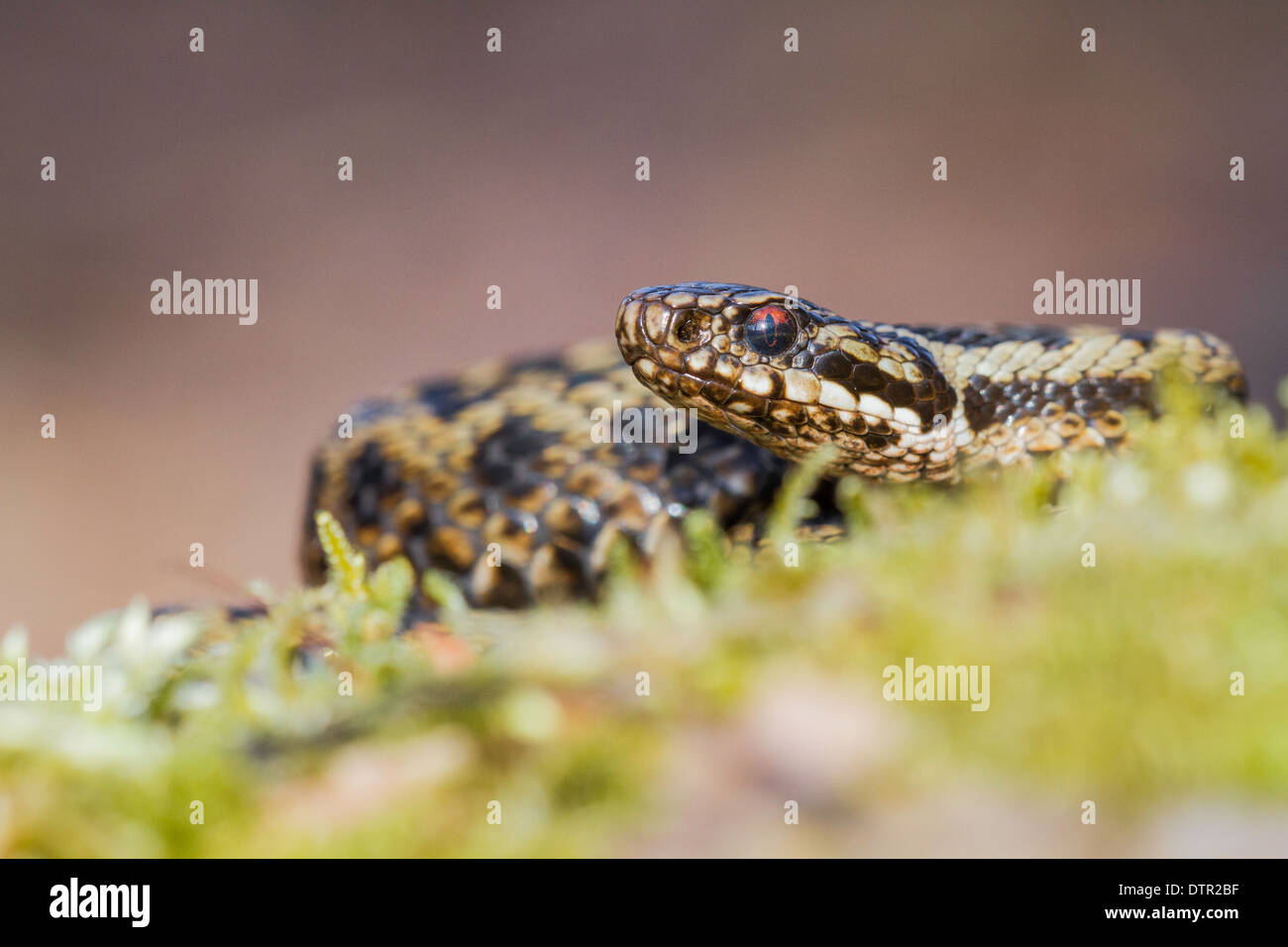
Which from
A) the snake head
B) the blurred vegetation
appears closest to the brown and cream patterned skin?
the snake head

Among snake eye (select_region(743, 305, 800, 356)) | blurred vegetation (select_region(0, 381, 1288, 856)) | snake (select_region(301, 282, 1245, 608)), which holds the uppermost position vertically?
snake eye (select_region(743, 305, 800, 356))

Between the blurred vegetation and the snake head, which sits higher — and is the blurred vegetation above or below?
below

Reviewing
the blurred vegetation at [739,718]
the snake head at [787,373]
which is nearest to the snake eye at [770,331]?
the snake head at [787,373]

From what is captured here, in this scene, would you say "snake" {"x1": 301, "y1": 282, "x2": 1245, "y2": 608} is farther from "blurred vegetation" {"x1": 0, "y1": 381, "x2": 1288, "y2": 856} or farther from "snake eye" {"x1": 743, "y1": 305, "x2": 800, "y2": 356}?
"blurred vegetation" {"x1": 0, "y1": 381, "x2": 1288, "y2": 856}

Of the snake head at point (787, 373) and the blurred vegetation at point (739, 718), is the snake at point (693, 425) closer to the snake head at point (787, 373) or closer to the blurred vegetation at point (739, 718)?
the snake head at point (787, 373)
